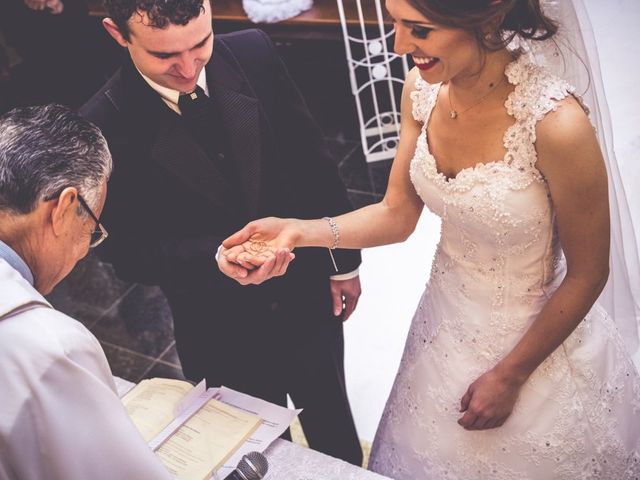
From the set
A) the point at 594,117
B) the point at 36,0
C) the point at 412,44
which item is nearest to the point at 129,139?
the point at 412,44

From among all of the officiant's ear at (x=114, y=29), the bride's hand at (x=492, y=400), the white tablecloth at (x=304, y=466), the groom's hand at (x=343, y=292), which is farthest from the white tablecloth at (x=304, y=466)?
the officiant's ear at (x=114, y=29)

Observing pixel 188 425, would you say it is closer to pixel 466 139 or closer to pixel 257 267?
pixel 257 267

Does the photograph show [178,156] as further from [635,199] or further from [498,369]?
[635,199]

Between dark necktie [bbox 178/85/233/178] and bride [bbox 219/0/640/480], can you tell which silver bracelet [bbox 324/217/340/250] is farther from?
dark necktie [bbox 178/85/233/178]

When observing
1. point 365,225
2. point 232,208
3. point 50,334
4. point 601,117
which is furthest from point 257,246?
point 601,117

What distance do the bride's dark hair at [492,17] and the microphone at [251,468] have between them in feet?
3.54

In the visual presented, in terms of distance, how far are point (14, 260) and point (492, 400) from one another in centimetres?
119

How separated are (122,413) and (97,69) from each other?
5498 millimetres

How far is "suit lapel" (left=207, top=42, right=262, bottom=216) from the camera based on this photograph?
6.77 ft

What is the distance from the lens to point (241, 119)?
2.07 meters

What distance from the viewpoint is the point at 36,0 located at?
5277mm

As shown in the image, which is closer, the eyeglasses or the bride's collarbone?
the eyeglasses

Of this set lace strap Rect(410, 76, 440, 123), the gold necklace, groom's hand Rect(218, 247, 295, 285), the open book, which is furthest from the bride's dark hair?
the open book

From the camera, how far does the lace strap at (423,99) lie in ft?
6.16
